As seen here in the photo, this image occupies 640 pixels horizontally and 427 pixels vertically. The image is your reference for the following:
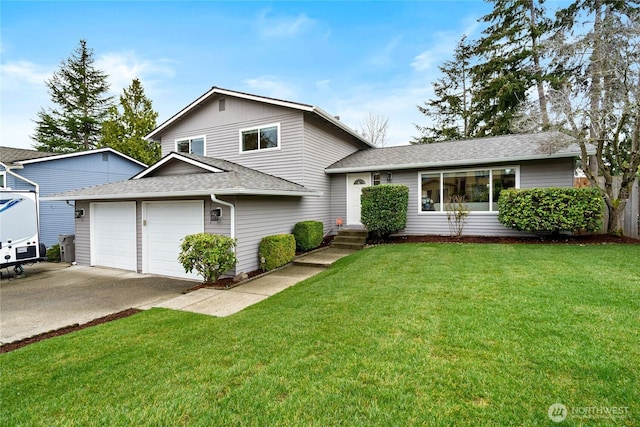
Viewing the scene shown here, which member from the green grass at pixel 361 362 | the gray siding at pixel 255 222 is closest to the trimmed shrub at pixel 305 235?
the gray siding at pixel 255 222

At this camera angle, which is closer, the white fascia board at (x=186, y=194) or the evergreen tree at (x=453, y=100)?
the white fascia board at (x=186, y=194)

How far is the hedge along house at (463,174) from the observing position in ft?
30.2

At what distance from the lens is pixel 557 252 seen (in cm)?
737

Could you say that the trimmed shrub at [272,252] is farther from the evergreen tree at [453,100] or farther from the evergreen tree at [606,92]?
the evergreen tree at [453,100]

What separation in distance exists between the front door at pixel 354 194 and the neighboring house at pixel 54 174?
1074 centimetres

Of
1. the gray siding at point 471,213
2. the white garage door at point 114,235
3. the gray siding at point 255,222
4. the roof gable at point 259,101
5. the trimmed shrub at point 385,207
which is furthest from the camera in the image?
the roof gable at point 259,101

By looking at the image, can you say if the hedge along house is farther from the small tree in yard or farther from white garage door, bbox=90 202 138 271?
white garage door, bbox=90 202 138 271

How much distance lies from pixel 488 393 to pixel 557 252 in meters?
6.83

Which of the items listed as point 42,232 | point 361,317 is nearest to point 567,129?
point 361,317

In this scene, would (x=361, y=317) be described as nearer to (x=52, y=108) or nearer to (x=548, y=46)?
(x=548, y=46)

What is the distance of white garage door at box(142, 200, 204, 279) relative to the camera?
786cm

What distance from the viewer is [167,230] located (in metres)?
8.35

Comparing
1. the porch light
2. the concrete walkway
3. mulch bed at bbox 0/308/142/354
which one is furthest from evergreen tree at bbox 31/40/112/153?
mulch bed at bbox 0/308/142/354

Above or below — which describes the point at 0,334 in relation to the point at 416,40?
below
